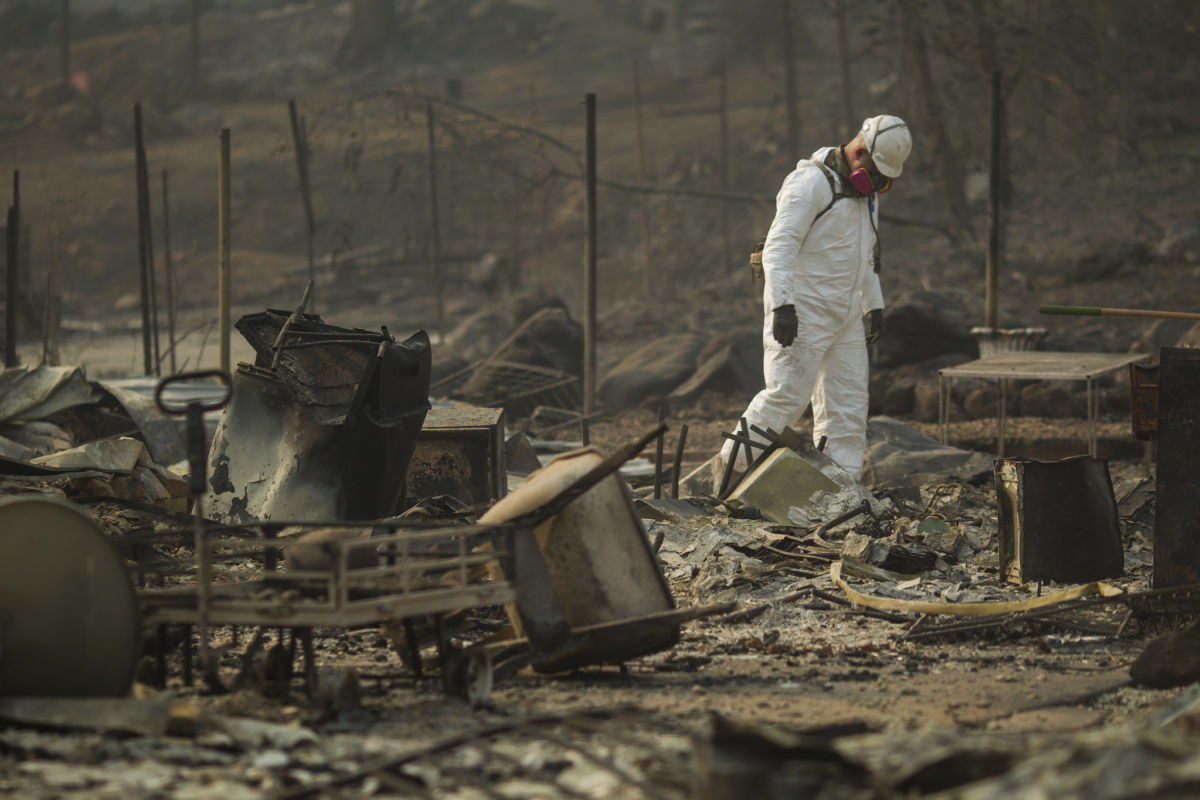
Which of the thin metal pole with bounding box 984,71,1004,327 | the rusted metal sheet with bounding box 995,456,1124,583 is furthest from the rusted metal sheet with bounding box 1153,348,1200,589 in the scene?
the thin metal pole with bounding box 984,71,1004,327

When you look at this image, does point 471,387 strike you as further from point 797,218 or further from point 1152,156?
point 1152,156

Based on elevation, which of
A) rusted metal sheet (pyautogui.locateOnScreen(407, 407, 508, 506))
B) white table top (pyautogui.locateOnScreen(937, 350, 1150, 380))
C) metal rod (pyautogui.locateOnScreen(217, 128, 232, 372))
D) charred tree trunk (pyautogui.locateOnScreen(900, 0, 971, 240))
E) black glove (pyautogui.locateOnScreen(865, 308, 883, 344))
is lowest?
rusted metal sheet (pyautogui.locateOnScreen(407, 407, 508, 506))

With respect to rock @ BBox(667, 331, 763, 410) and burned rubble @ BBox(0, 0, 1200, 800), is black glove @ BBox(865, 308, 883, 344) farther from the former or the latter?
rock @ BBox(667, 331, 763, 410)

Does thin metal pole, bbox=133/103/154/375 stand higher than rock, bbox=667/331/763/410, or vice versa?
thin metal pole, bbox=133/103/154/375

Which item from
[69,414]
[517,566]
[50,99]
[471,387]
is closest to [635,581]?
[517,566]

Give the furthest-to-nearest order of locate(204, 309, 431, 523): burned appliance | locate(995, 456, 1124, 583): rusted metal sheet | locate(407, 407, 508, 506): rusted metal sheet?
1. locate(407, 407, 508, 506): rusted metal sheet
2. locate(204, 309, 431, 523): burned appliance
3. locate(995, 456, 1124, 583): rusted metal sheet

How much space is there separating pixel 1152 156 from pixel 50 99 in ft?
82.1

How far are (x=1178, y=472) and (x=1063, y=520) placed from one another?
665 mm

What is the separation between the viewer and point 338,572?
3.25 m

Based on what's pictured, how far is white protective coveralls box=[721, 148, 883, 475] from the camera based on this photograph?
7324 mm

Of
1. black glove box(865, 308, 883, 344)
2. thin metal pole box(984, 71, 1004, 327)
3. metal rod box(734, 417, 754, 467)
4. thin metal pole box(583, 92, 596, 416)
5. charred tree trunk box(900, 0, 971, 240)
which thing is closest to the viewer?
metal rod box(734, 417, 754, 467)

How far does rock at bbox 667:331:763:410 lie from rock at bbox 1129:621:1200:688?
8.20 m

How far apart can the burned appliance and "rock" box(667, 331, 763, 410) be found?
6544 millimetres

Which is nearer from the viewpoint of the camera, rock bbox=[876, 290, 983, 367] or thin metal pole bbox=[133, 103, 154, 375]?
thin metal pole bbox=[133, 103, 154, 375]
